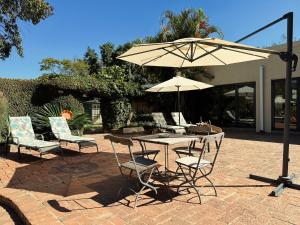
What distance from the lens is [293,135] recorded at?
36.8 feet

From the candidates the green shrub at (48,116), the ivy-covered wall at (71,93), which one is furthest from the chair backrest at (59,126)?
the ivy-covered wall at (71,93)

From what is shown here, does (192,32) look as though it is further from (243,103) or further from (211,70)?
(243,103)

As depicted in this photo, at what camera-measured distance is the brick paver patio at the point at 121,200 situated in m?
3.18

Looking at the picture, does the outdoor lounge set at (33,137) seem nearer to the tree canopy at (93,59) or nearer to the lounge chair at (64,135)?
the lounge chair at (64,135)

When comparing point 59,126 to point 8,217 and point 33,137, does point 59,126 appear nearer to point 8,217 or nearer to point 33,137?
point 33,137

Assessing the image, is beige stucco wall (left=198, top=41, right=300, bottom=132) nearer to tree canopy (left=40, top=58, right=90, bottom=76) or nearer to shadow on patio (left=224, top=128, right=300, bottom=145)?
shadow on patio (left=224, top=128, right=300, bottom=145)

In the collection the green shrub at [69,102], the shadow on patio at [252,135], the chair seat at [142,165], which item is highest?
the green shrub at [69,102]

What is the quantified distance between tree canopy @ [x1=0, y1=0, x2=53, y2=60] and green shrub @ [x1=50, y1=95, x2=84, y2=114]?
2.30 m

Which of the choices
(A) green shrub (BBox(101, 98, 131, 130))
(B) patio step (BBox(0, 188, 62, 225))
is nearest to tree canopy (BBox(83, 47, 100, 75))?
(A) green shrub (BBox(101, 98, 131, 130))

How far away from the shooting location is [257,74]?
12695 mm

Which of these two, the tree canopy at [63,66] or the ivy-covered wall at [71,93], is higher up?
the tree canopy at [63,66]

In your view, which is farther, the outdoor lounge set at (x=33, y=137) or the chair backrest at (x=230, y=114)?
the chair backrest at (x=230, y=114)

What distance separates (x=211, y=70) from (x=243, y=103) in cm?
273

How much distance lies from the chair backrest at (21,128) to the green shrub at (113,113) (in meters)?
5.34
